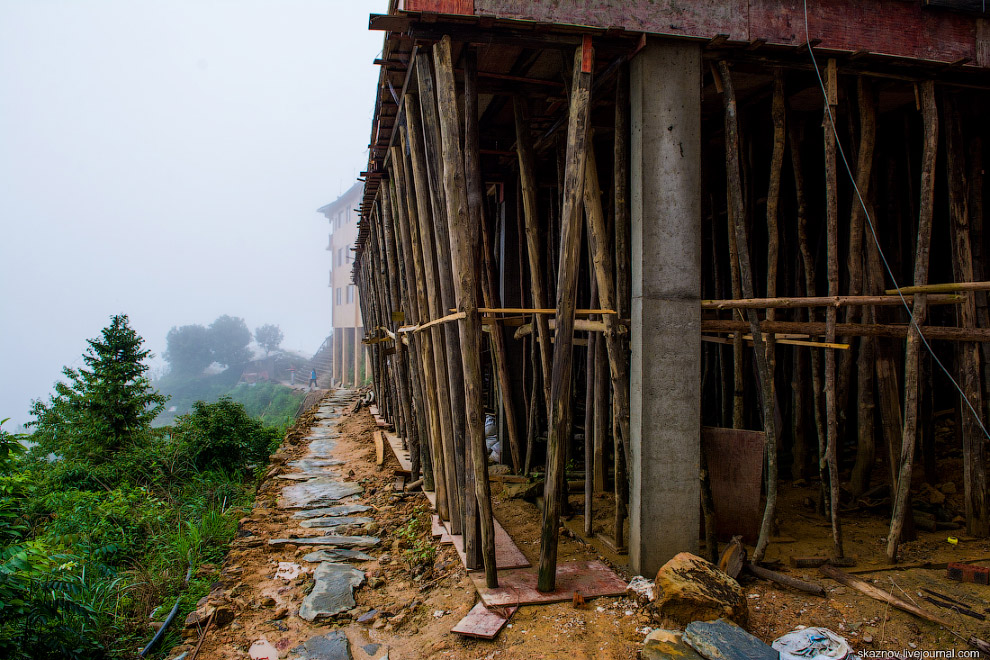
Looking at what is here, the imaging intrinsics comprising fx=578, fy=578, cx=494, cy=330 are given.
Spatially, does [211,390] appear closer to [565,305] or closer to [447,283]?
[447,283]

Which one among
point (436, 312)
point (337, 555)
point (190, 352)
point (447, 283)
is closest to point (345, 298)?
point (337, 555)

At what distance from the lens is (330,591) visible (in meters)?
5.05

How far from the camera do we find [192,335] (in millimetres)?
67812

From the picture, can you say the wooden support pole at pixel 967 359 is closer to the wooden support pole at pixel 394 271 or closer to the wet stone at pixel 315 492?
the wooden support pole at pixel 394 271

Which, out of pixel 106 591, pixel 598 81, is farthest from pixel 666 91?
pixel 106 591

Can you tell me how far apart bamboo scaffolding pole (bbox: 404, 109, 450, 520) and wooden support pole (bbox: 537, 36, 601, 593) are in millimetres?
1356

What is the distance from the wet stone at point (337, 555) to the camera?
5.84m

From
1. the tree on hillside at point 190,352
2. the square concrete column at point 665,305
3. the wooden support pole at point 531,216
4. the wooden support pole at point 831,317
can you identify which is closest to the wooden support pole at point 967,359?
the wooden support pole at point 831,317

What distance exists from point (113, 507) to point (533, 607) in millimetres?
6935

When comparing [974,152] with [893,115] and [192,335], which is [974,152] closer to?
[893,115]

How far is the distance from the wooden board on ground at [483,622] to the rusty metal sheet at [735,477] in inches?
82.9

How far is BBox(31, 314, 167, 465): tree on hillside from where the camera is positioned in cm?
1135

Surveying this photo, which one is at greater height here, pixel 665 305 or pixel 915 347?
pixel 665 305

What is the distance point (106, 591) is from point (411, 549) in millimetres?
2859
